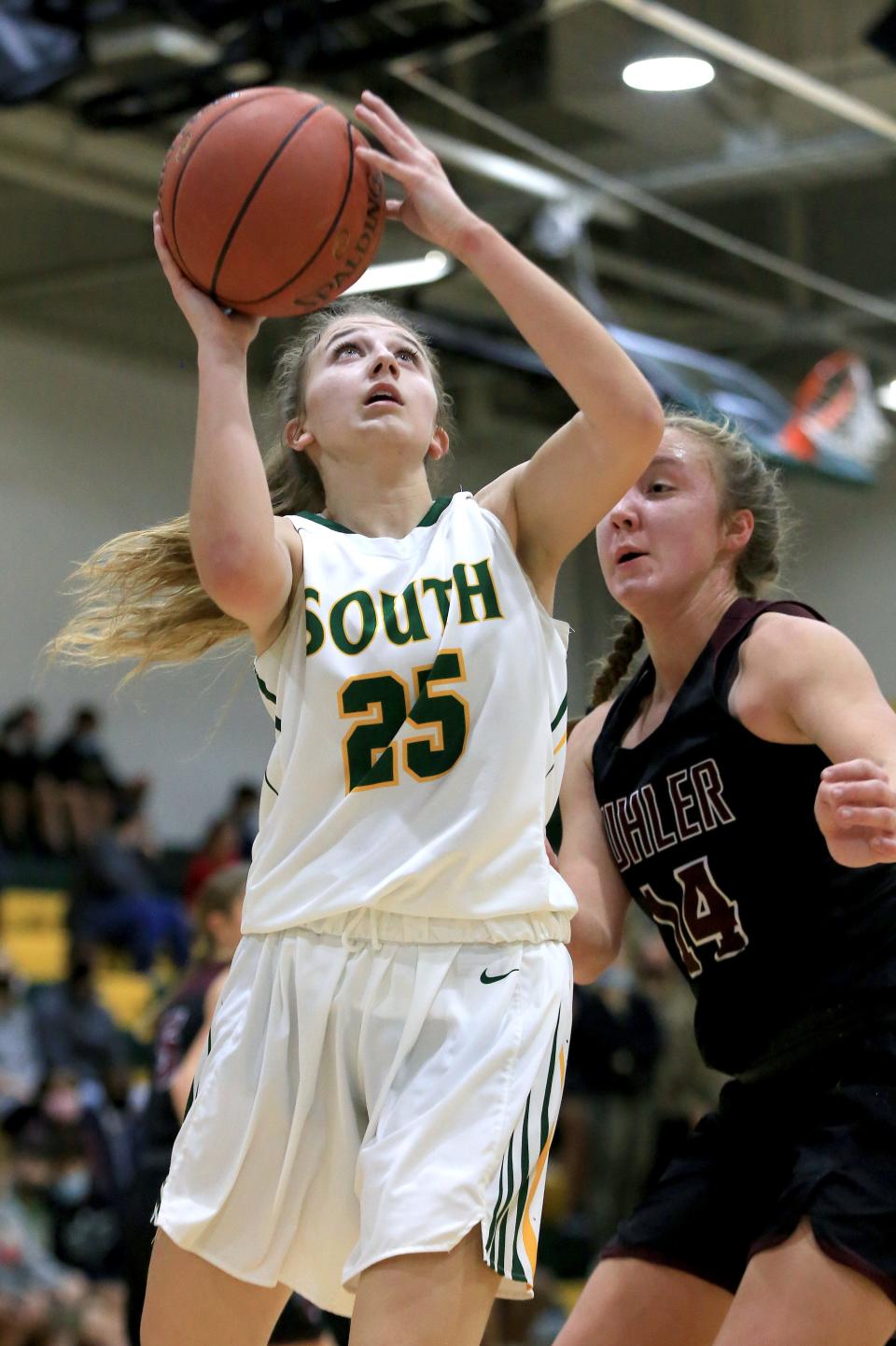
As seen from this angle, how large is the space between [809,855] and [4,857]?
9345 millimetres

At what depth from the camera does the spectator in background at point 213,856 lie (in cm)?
1223

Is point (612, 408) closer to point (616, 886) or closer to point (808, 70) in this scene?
point (616, 886)

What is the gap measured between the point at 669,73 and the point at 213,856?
602cm

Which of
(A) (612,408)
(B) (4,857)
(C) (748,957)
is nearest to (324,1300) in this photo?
(C) (748,957)

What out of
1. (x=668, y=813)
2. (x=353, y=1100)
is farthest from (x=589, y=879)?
(x=353, y=1100)

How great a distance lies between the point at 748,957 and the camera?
3049 mm

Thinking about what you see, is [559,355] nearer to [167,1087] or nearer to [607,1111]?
[167,1087]

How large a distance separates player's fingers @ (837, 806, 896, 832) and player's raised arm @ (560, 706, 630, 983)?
78cm

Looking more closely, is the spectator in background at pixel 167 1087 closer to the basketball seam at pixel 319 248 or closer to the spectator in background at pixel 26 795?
the basketball seam at pixel 319 248

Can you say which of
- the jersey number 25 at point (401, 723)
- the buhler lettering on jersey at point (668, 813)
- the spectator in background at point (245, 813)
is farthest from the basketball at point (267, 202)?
the spectator in background at point (245, 813)

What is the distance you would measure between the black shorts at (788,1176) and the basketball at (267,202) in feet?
5.01

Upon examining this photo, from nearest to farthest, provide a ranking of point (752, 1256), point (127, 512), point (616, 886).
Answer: point (752, 1256) < point (616, 886) < point (127, 512)

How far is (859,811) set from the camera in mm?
2592

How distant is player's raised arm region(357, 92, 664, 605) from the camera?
8.57 ft
